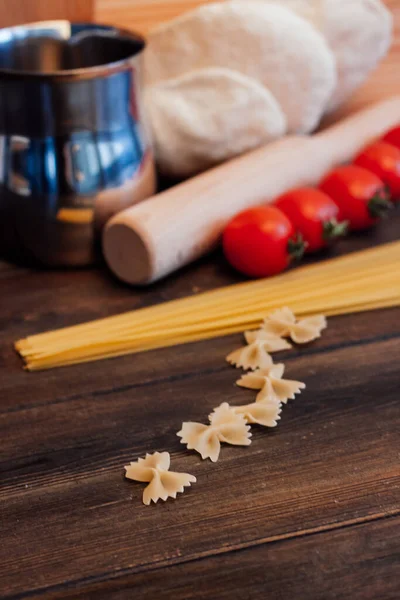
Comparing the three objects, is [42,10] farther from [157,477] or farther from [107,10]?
[157,477]

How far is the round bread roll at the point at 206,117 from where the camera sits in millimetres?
1122

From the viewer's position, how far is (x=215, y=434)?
0.74 metres

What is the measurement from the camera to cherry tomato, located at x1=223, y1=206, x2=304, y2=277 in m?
0.98

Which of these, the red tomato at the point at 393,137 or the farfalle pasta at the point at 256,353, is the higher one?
the red tomato at the point at 393,137

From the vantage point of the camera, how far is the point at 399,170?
3.80 ft

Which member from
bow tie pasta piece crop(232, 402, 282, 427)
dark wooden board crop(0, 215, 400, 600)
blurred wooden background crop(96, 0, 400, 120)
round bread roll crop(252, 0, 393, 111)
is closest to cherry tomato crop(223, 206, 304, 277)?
dark wooden board crop(0, 215, 400, 600)

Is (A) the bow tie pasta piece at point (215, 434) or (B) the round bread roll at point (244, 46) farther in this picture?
(B) the round bread roll at point (244, 46)

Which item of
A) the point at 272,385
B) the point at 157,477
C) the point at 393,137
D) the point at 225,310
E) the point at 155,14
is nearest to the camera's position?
the point at 157,477

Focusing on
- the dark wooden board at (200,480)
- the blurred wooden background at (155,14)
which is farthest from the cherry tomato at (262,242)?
the blurred wooden background at (155,14)

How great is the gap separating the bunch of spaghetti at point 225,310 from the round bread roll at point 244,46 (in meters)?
0.34

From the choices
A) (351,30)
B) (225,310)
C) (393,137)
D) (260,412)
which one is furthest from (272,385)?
(351,30)

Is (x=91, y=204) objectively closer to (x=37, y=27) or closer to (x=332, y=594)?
(x=37, y=27)

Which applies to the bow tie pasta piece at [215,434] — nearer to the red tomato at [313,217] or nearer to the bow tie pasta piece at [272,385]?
the bow tie pasta piece at [272,385]

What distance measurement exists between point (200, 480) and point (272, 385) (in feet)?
0.51
